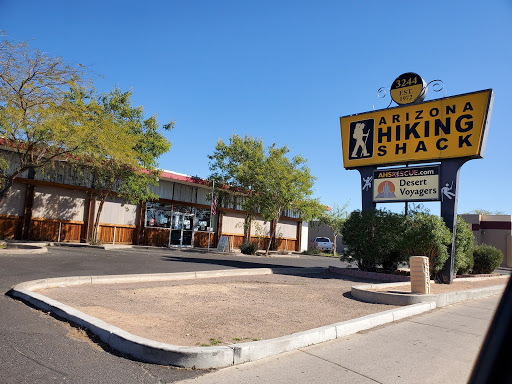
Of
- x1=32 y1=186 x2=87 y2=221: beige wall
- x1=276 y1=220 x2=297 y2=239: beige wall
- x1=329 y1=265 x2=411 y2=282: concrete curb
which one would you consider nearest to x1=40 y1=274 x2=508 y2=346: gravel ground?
x1=329 y1=265 x2=411 y2=282: concrete curb

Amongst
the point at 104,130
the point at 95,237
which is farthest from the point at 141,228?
the point at 104,130

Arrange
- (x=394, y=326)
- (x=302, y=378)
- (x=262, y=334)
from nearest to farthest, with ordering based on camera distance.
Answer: (x=302, y=378) < (x=262, y=334) < (x=394, y=326)

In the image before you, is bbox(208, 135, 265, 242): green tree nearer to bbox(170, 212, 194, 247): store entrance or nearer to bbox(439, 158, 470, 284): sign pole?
bbox(170, 212, 194, 247): store entrance

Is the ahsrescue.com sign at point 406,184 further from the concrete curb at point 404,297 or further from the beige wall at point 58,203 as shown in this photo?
the beige wall at point 58,203

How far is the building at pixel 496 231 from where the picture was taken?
36.9 m

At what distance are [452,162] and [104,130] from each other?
1315 centimetres

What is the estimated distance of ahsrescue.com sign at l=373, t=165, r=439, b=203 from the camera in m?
15.1

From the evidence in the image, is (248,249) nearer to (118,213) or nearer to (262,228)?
(262,228)

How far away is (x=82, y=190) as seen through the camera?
2241 cm

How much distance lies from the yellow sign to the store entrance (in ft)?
45.5

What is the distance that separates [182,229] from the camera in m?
27.6

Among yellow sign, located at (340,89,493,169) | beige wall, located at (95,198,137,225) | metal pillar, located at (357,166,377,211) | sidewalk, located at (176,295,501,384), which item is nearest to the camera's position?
sidewalk, located at (176,295,501,384)

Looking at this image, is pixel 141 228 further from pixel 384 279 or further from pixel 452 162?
pixel 452 162

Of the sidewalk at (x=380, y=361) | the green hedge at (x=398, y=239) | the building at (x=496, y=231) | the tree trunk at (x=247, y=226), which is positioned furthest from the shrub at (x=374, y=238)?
the building at (x=496, y=231)
